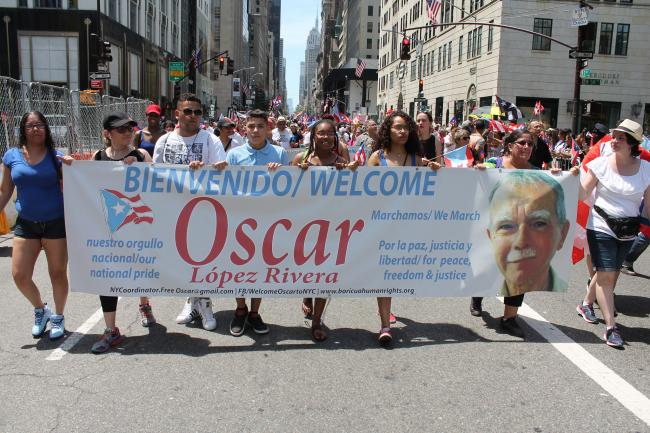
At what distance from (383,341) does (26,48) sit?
45.4m

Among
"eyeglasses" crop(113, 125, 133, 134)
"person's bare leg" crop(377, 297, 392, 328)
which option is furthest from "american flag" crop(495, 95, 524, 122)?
"eyeglasses" crop(113, 125, 133, 134)

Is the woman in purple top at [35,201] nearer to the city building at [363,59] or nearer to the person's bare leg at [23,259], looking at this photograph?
the person's bare leg at [23,259]

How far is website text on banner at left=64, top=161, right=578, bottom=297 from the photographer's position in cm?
484

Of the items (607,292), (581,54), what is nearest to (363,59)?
(581,54)

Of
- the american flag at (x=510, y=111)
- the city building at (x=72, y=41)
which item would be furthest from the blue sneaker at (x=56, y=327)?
the city building at (x=72, y=41)

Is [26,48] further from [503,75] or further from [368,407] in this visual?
[368,407]

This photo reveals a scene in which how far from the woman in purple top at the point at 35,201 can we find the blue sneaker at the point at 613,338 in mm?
4711

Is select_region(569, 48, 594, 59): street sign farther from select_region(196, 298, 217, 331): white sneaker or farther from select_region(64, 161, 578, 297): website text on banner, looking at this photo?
select_region(196, 298, 217, 331): white sneaker

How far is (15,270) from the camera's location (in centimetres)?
473

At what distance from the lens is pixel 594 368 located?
14.5ft

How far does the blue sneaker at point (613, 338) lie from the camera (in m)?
4.85

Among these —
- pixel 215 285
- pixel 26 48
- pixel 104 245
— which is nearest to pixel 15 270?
pixel 104 245

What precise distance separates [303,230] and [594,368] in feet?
8.40

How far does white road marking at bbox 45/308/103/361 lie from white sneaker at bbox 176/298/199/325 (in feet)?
2.58
